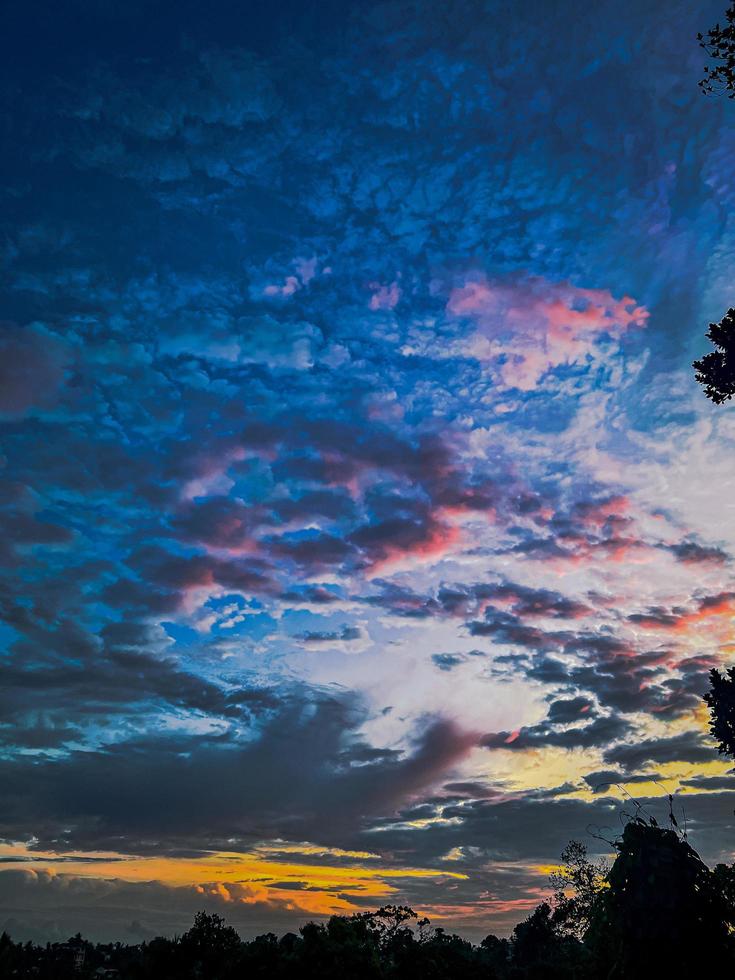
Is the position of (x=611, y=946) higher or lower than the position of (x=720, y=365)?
lower

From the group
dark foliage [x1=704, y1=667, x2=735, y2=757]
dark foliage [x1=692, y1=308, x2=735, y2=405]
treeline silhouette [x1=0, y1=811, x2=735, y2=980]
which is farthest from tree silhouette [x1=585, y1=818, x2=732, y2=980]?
dark foliage [x1=692, y1=308, x2=735, y2=405]

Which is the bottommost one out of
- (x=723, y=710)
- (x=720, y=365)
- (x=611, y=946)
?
(x=611, y=946)

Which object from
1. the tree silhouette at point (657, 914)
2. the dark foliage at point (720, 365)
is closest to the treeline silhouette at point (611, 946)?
the tree silhouette at point (657, 914)

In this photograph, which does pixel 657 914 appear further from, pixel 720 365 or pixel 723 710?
pixel 720 365

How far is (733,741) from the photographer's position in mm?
22797

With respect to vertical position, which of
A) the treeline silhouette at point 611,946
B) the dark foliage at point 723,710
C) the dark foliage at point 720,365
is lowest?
the treeline silhouette at point 611,946

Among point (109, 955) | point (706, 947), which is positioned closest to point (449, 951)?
point (706, 947)

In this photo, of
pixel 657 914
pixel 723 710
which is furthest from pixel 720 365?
pixel 657 914

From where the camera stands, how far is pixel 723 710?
23141 mm

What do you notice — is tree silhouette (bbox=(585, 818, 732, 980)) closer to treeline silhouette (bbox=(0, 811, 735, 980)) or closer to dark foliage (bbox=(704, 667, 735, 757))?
treeline silhouette (bbox=(0, 811, 735, 980))

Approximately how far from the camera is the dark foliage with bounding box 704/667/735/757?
75.1ft

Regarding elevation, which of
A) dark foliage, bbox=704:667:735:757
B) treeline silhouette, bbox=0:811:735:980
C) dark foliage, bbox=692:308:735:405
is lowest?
treeline silhouette, bbox=0:811:735:980

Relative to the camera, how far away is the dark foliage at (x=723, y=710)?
75.1 ft

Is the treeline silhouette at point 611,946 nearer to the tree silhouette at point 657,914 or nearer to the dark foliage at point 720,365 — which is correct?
the tree silhouette at point 657,914
